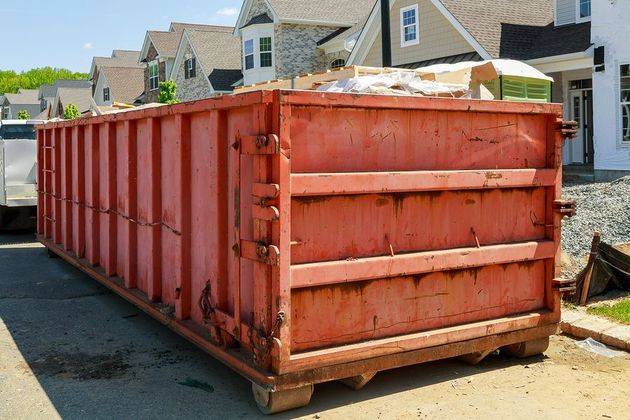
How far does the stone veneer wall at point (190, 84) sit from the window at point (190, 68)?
181mm

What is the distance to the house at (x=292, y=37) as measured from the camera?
3433 cm

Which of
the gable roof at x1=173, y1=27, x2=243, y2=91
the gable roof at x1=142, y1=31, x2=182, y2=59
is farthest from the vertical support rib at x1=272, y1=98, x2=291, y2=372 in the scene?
the gable roof at x1=142, y1=31, x2=182, y2=59

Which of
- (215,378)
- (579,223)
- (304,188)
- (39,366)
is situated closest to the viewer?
(304,188)

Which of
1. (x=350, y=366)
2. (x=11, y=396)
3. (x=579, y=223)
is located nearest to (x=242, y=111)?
(x=350, y=366)

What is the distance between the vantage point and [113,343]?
21.6 feet

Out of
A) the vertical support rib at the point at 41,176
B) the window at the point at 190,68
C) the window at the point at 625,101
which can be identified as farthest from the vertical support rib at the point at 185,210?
the window at the point at 190,68

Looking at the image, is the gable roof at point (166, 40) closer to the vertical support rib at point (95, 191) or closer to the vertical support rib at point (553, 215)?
the vertical support rib at point (95, 191)

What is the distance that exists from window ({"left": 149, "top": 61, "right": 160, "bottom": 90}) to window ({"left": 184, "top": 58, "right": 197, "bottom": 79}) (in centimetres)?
566

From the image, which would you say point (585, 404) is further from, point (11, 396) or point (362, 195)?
point (11, 396)

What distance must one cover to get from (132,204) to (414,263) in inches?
124

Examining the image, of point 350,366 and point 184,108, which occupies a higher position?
point 184,108

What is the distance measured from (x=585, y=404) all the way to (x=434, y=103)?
2318mm

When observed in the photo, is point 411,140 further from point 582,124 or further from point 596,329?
point 582,124

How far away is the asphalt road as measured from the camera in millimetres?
4824
